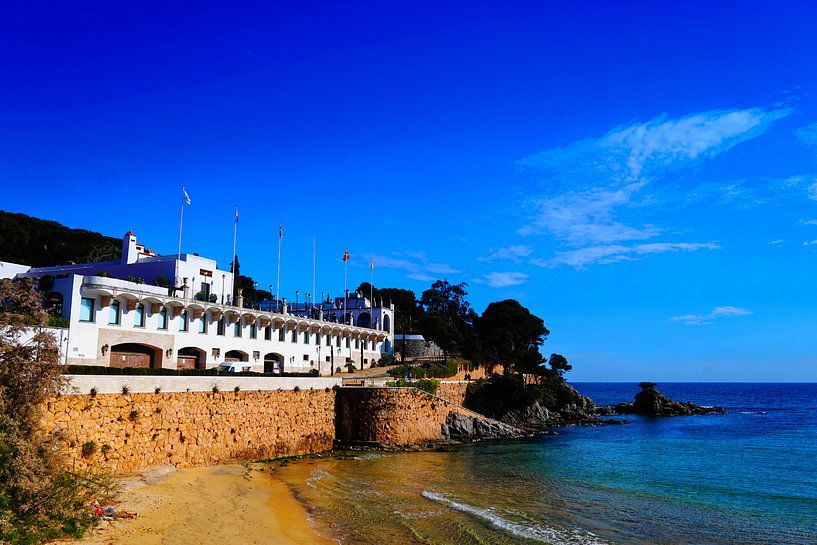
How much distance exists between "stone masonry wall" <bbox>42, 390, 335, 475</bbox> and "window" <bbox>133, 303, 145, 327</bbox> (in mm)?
12491

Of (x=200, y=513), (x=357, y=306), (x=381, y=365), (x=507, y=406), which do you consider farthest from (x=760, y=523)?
(x=357, y=306)

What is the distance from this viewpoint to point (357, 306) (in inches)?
3233

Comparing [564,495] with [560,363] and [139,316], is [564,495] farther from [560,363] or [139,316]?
[560,363]

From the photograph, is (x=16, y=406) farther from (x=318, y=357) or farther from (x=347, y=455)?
(x=318, y=357)

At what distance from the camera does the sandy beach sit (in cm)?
1878

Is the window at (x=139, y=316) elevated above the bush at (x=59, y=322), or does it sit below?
above

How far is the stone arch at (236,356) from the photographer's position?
165 feet

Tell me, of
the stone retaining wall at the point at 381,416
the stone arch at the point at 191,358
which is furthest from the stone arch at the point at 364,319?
the stone arch at the point at 191,358

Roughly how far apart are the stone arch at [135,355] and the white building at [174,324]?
0.22 feet

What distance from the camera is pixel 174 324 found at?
4509 centimetres

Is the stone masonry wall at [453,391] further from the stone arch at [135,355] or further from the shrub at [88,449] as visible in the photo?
the shrub at [88,449]

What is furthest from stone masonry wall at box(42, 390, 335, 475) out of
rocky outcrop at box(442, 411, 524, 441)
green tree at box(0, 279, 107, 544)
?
rocky outcrop at box(442, 411, 524, 441)

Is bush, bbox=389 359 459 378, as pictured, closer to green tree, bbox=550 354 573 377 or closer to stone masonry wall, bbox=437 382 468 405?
stone masonry wall, bbox=437 382 468 405

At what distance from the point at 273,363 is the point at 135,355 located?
15.1 metres
